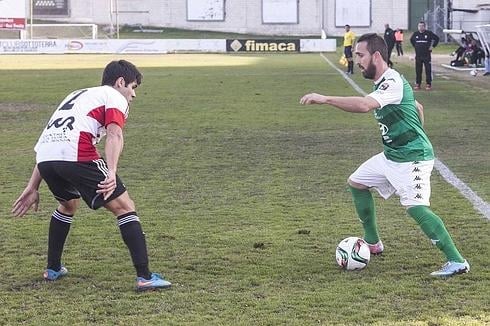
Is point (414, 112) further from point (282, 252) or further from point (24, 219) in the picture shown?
point (24, 219)

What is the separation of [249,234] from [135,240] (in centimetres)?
214

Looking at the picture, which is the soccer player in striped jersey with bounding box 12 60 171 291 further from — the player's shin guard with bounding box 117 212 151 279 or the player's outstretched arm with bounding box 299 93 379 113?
the player's outstretched arm with bounding box 299 93 379 113

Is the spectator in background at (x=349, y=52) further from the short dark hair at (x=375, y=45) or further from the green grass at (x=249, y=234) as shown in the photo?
the short dark hair at (x=375, y=45)

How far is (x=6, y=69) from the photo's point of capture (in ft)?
122

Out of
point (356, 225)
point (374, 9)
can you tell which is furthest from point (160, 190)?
point (374, 9)

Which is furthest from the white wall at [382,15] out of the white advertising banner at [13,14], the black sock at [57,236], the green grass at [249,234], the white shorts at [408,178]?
the black sock at [57,236]

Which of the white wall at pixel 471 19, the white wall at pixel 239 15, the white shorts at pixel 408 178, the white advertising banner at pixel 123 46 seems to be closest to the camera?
the white shorts at pixel 408 178

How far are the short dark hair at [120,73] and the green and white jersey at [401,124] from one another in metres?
1.73

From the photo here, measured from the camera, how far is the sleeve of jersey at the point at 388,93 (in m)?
6.74

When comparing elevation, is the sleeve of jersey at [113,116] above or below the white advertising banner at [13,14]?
below

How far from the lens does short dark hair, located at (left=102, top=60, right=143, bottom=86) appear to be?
6512 millimetres

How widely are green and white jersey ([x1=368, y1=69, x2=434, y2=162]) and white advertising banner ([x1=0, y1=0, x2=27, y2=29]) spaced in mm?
57312

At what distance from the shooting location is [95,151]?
6516 mm

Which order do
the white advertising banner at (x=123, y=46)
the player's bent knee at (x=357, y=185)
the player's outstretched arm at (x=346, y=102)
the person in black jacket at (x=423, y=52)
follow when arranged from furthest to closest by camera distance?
the white advertising banner at (x=123, y=46)
the person in black jacket at (x=423, y=52)
the player's bent knee at (x=357, y=185)
the player's outstretched arm at (x=346, y=102)
